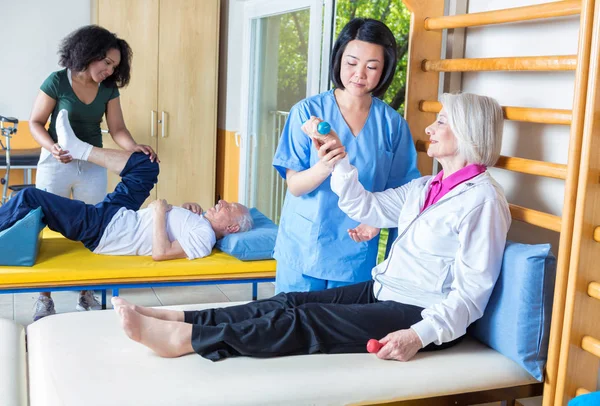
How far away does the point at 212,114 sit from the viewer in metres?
5.31

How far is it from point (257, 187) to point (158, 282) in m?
1.99

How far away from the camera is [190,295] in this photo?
3982mm

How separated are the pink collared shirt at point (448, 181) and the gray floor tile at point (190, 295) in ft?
6.86

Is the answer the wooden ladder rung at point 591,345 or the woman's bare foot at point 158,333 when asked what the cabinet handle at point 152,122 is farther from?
the wooden ladder rung at point 591,345

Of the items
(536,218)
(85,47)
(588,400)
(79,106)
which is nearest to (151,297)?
(79,106)

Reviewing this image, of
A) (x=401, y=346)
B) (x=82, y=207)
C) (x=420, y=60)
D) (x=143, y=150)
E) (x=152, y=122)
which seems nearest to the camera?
(x=401, y=346)

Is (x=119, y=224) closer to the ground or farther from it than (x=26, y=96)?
closer to the ground

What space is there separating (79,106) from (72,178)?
36 cm

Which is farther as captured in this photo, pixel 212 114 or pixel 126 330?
pixel 212 114

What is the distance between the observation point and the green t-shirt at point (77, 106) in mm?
3344

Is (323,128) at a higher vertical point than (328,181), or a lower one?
higher

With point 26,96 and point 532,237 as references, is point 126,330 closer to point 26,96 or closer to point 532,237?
point 532,237

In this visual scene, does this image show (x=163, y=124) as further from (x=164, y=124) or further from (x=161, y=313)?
(x=161, y=313)

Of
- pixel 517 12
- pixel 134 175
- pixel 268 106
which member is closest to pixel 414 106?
pixel 517 12
